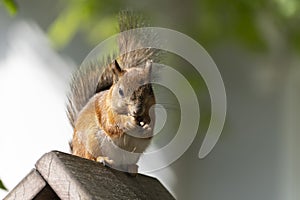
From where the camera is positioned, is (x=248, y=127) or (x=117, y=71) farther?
(x=248, y=127)

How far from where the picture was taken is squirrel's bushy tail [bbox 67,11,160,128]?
0.98 m

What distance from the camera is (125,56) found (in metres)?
0.99

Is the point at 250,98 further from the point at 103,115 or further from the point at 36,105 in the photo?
the point at 103,115

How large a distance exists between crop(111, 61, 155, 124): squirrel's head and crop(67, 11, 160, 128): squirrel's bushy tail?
3 centimetres

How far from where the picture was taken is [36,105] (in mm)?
1924

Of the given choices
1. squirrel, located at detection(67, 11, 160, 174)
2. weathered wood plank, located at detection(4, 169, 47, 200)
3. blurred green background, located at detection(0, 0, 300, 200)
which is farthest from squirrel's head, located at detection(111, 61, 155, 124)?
blurred green background, located at detection(0, 0, 300, 200)

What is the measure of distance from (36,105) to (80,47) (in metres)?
0.17

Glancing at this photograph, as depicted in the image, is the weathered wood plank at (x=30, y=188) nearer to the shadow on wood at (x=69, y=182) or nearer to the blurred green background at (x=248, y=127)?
the shadow on wood at (x=69, y=182)

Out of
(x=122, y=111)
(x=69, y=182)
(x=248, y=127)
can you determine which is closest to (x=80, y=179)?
(x=69, y=182)

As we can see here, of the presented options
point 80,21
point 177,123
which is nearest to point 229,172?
point 177,123

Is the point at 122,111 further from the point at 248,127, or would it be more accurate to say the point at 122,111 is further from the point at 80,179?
the point at 248,127

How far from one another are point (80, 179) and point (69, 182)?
0.04ft

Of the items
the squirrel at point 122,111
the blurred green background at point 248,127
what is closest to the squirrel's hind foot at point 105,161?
the squirrel at point 122,111

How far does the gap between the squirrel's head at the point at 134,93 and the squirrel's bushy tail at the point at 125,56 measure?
3 cm
